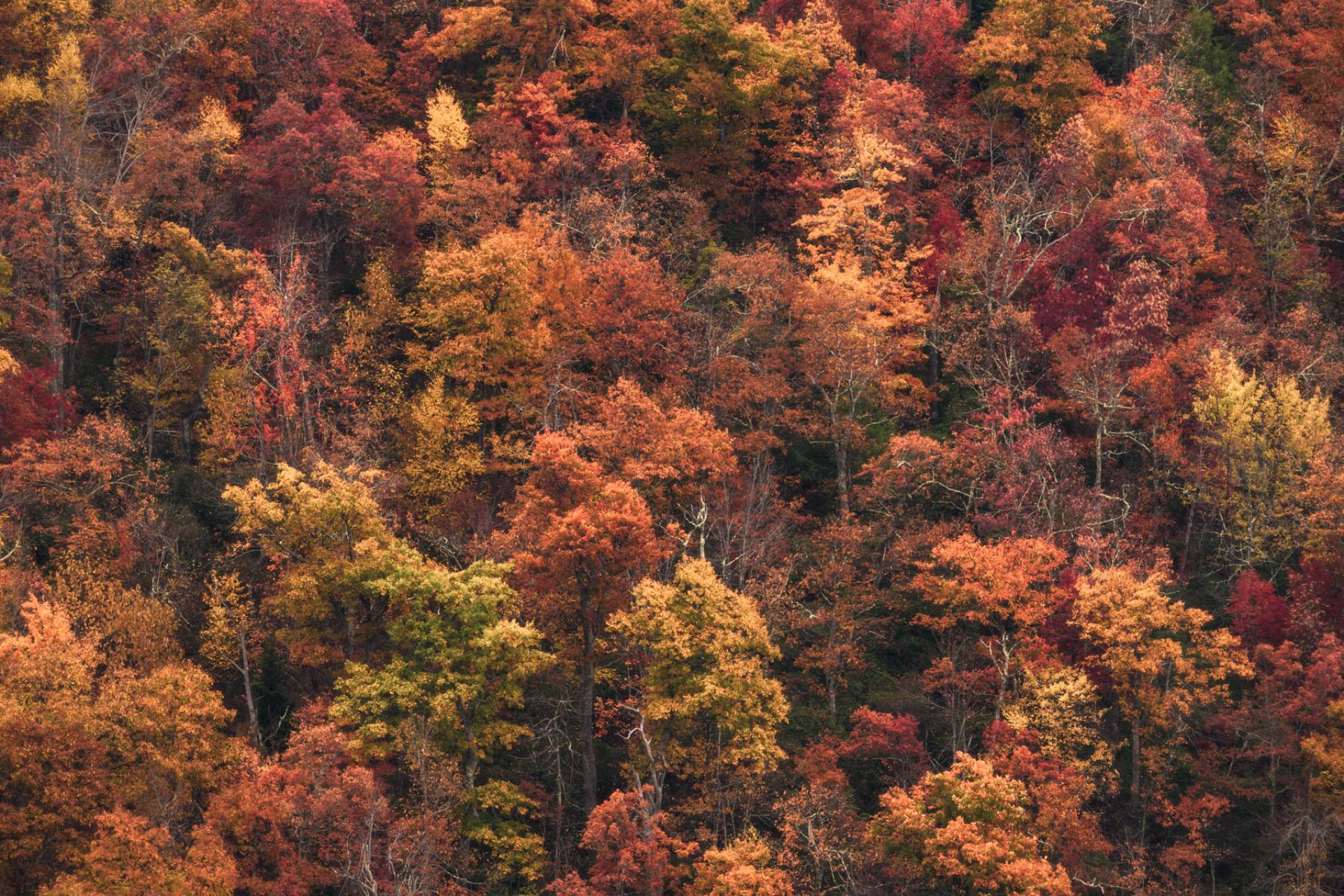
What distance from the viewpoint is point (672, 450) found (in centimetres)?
5916

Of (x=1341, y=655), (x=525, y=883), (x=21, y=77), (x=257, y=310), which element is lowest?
(x=525, y=883)

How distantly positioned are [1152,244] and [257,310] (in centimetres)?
3518

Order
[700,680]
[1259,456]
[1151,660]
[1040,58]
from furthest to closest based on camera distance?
[1040,58], [1259,456], [700,680], [1151,660]

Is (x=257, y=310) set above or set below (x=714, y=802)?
above

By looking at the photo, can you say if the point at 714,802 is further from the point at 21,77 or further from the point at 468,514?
the point at 21,77

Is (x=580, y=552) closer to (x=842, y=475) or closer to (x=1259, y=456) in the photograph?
(x=842, y=475)

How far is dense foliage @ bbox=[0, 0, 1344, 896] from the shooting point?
52844mm

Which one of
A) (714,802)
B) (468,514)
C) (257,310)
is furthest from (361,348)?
(714,802)

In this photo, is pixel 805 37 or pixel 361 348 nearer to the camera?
pixel 361 348

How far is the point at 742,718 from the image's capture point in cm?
5447

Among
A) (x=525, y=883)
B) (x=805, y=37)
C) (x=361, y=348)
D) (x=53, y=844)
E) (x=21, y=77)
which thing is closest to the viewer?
(x=53, y=844)

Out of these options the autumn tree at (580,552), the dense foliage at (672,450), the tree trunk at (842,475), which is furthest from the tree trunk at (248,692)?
the tree trunk at (842,475)

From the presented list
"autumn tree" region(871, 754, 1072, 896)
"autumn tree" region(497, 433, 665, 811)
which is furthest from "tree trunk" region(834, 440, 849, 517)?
"autumn tree" region(871, 754, 1072, 896)

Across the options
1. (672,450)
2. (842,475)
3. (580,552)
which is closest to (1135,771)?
(842,475)
